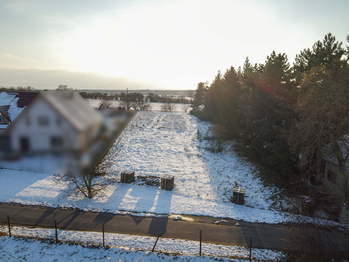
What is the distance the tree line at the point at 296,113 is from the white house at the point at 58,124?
9119 mm

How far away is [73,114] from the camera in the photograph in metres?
6.03

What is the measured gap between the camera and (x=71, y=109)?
5.96m

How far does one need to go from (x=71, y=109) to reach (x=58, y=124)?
799 millimetres

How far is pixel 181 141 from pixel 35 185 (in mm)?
16541

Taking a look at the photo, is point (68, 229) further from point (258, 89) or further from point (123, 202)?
point (258, 89)

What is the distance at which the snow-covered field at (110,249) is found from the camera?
8.51 metres

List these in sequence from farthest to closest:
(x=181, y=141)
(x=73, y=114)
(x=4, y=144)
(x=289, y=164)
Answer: (x=181, y=141) < (x=289, y=164) < (x=4, y=144) < (x=73, y=114)

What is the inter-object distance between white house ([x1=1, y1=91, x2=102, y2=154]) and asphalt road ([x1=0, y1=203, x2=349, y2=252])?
5.66 metres

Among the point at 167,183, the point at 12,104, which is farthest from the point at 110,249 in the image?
the point at 12,104

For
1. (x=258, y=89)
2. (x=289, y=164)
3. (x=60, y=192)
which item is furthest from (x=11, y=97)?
(x=289, y=164)

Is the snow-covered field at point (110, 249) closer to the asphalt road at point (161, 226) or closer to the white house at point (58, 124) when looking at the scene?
the asphalt road at point (161, 226)

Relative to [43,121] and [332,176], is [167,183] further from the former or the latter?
[332,176]

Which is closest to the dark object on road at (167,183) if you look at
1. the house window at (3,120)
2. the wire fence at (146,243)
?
the wire fence at (146,243)

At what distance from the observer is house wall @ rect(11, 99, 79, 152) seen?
6.24m
